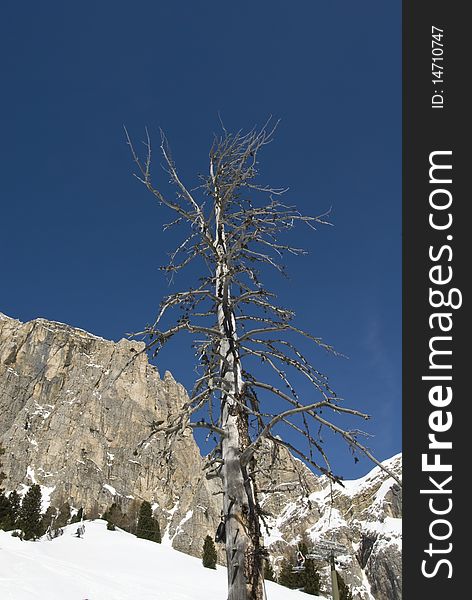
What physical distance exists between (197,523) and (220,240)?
13830 cm

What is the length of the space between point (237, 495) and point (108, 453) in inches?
6245

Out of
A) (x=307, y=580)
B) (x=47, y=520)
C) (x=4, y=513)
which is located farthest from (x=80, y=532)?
(x=47, y=520)

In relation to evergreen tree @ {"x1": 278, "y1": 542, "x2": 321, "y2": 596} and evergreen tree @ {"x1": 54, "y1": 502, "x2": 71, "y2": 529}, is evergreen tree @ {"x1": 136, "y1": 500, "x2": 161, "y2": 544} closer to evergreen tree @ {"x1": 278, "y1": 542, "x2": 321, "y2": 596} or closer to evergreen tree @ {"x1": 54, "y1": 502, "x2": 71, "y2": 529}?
evergreen tree @ {"x1": 54, "y1": 502, "x2": 71, "y2": 529}

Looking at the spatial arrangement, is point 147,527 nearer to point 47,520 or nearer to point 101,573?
point 47,520

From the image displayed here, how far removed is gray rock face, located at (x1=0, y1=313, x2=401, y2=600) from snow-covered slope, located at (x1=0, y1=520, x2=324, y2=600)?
8736cm

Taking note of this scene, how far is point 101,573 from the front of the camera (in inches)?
968

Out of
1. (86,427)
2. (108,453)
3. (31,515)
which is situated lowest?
(31,515)

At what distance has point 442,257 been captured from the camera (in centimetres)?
473

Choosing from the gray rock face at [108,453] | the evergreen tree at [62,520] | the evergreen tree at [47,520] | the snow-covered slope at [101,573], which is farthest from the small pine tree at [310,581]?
the gray rock face at [108,453]

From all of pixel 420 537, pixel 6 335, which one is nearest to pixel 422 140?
pixel 420 537

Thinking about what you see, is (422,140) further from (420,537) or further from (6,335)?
(6,335)

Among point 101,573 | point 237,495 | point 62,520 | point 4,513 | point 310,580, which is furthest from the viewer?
point 62,520

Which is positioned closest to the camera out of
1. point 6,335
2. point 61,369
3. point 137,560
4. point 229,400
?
point 229,400

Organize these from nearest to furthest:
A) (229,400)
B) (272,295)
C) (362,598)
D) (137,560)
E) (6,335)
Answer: (229,400) < (272,295) < (137,560) < (362,598) < (6,335)
